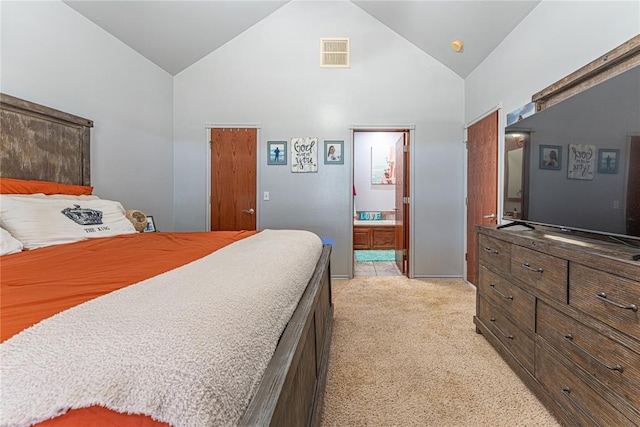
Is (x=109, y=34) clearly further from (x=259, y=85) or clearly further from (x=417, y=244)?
(x=417, y=244)

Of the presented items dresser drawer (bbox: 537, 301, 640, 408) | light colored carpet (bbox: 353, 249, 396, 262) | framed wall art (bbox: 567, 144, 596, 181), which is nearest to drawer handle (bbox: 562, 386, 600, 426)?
dresser drawer (bbox: 537, 301, 640, 408)

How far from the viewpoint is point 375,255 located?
582cm

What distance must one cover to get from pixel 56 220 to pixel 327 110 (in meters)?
2.99

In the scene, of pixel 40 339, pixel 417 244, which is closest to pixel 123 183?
pixel 40 339

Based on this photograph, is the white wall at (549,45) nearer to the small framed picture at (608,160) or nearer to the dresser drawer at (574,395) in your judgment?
the small framed picture at (608,160)

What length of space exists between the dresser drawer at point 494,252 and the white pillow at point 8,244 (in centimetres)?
269

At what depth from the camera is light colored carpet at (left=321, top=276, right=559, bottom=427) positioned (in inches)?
57.4

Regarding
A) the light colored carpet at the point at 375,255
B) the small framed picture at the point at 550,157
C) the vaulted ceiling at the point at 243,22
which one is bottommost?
the light colored carpet at the point at 375,255

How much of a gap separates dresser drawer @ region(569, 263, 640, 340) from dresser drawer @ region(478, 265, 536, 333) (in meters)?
0.33

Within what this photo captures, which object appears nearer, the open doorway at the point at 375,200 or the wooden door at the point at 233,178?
the wooden door at the point at 233,178

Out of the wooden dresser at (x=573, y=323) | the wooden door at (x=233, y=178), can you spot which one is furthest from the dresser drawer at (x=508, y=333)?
the wooden door at (x=233, y=178)

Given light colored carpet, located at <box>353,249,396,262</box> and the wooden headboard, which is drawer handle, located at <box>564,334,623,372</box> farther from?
light colored carpet, located at <box>353,249,396,262</box>

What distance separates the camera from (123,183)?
10.2 ft

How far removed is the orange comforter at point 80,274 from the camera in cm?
45
